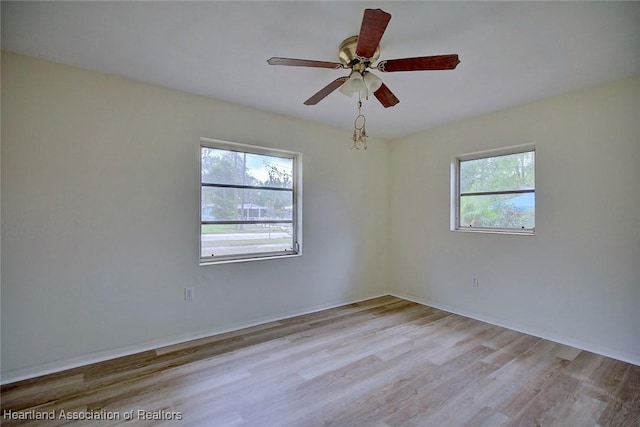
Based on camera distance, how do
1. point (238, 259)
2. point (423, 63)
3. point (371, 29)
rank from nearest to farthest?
point (371, 29) < point (423, 63) < point (238, 259)

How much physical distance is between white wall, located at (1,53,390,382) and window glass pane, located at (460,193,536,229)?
2.35m

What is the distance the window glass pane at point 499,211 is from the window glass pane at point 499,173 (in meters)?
0.11

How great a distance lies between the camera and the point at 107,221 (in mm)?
2527

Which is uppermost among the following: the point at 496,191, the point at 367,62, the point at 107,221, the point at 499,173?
the point at 367,62

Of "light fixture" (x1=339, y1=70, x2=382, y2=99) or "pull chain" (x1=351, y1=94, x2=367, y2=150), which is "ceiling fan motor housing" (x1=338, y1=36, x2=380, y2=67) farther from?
"pull chain" (x1=351, y1=94, x2=367, y2=150)

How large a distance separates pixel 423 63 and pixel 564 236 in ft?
7.77

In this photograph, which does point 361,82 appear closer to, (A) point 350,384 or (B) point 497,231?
(A) point 350,384

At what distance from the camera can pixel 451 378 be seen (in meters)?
2.27

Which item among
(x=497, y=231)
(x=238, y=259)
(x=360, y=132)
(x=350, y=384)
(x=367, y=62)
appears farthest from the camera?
(x=497, y=231)

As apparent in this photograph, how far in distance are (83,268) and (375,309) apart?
313 centimetres

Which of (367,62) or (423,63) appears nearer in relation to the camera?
(423,63)

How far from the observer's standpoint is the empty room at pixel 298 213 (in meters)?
1.88

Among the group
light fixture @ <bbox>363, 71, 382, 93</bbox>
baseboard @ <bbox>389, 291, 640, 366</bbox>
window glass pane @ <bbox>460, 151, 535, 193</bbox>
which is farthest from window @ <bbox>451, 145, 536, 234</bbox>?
light fixture @ <bbox>363, 71, 382, 93</bbox>

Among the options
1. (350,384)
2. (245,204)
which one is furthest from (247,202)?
(350,384)
